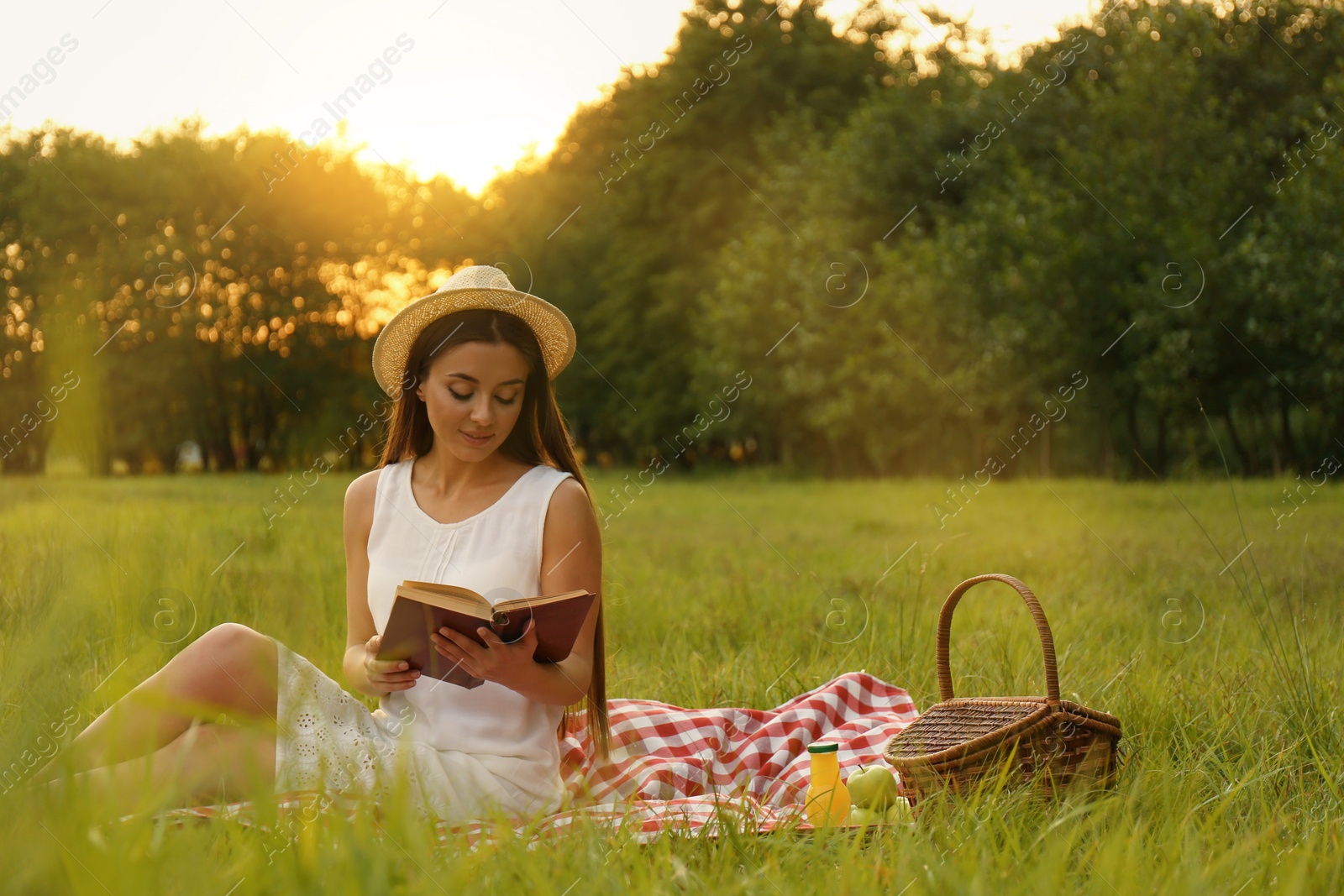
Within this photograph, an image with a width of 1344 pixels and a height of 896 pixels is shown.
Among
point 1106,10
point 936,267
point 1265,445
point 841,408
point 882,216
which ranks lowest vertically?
point 1265,445

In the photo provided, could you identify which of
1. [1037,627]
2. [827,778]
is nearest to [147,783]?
[827,778]

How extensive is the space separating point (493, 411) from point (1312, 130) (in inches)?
534

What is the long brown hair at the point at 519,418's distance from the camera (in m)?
3.19

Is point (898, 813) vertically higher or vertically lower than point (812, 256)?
lower

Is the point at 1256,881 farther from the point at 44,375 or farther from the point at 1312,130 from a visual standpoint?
the point at 44,375

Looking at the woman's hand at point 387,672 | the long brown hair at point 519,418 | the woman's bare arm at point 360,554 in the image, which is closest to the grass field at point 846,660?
the woman's bare arm at point 360,554

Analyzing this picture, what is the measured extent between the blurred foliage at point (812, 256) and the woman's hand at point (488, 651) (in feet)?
23.6

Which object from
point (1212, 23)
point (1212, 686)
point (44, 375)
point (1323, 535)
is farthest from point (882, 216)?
point (1212, 686)

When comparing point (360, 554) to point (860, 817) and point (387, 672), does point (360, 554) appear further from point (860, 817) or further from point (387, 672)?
point (860, 817)

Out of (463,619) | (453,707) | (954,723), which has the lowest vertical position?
(954,723)

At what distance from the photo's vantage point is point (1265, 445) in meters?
17.3

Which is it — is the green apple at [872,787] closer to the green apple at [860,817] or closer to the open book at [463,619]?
the green apple at [860,817]

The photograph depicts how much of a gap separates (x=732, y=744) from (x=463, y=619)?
1.81 metres

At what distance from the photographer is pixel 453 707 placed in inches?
118
